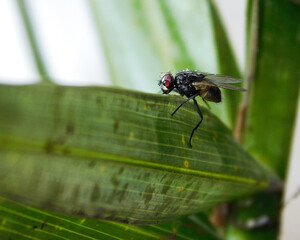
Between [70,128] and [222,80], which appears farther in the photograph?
[222,80]

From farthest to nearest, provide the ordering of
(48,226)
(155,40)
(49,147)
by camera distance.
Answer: (155,40) → (48,226) → (49,147)

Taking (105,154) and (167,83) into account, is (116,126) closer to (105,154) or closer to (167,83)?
(105,154)

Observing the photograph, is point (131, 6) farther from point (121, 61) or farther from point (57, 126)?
point (57, 126)

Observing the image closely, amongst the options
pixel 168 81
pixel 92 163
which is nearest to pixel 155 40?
pixel 168 81

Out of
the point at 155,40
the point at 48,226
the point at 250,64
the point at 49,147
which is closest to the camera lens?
the point at 49,147

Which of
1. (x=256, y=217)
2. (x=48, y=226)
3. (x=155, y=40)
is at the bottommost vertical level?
(x=256, y=217)

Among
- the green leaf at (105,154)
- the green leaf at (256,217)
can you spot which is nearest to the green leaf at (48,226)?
the green leaf at (105,154)
